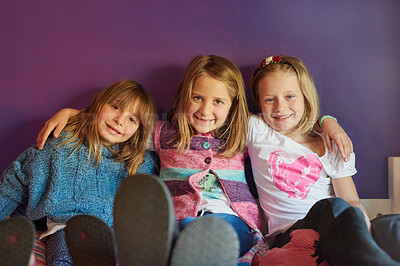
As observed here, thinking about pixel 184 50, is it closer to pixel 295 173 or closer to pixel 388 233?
pixel 295 173

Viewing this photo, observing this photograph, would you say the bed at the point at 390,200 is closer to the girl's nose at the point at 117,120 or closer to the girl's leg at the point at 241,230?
the girl's leg at the point at 241,230

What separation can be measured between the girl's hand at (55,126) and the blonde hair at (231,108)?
0.38 m

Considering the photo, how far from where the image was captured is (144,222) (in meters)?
0.62

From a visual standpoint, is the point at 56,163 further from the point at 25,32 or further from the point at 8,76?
the point at 25,32

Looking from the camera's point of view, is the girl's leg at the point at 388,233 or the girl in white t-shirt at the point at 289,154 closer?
the girl's leg at the point at 388,233

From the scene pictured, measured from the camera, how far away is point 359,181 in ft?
4.21

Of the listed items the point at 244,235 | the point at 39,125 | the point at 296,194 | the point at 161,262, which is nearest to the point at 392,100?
the point at 296,194

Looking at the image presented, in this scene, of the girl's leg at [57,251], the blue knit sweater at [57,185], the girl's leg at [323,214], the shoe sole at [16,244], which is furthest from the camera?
the blue knit sweater at [57,185]

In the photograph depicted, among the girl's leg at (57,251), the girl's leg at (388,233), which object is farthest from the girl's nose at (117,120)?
the girl's leg at (388,233)

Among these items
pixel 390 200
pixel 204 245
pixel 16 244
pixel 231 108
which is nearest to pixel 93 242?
pixel 16 244

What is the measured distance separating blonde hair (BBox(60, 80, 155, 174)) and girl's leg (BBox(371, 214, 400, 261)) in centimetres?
76

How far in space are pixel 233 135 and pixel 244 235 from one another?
0.35 meters

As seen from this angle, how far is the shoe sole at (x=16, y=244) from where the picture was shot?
598 millimetres

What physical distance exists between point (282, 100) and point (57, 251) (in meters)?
0.86
